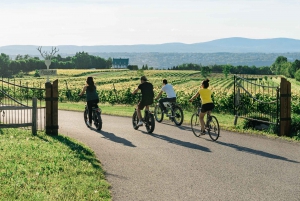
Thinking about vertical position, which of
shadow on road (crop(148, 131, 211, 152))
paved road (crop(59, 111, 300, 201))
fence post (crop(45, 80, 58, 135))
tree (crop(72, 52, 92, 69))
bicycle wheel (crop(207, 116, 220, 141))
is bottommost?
paved road (crop(59, 111, 300, 201))

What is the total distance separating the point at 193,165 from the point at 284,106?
5693 mm

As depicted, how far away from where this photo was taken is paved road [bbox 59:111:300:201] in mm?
7638

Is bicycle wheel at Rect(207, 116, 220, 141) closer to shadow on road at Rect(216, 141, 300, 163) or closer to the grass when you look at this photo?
shadow on road at Rect(216, 141, 300, 163)

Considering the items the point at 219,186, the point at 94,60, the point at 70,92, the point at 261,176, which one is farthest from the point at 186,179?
the point at 94,60

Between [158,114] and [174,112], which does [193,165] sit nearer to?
[174,112]

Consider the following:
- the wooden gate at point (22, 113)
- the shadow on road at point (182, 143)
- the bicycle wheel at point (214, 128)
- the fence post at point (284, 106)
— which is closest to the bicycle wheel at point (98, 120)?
the wooden gate at point (22, 113)

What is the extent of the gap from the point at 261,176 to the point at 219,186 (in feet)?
4.06

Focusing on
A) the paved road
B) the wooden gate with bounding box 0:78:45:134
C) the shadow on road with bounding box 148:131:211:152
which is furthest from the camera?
the wooden gate with bounding box 0:78:45:134

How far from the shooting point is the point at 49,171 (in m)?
8.72

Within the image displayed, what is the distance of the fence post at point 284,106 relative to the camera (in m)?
14.3

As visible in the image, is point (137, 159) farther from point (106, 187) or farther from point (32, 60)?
point (32, 60)

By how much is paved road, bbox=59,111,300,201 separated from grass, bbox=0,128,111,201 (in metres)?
0.36

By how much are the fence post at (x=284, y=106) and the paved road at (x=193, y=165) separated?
0.88m

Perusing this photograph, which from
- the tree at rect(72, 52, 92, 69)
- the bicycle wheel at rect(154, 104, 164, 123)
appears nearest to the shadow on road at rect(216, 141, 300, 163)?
the bicycle wheel at rect(154, 104, 164, 123)
